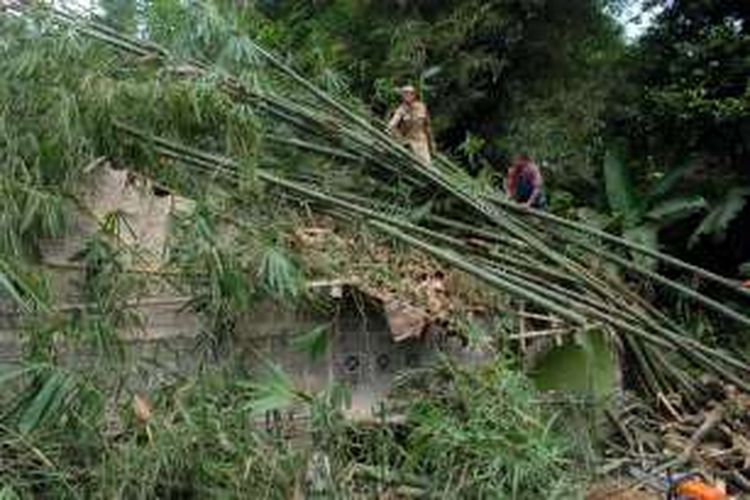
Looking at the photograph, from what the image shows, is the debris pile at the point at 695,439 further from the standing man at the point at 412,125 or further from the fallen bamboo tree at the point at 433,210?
the standing man at the point at 412,125

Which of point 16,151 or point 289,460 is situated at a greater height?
point 16,151

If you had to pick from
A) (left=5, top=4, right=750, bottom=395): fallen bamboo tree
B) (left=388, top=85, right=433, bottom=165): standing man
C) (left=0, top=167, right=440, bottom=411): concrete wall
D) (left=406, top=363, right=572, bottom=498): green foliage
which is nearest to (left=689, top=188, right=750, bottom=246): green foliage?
(left=5, top=4, right=750, bottom=395): fallen bamboo tree

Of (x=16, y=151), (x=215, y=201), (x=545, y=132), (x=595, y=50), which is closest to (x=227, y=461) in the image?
(x=215, y=201)

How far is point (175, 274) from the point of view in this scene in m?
5.38

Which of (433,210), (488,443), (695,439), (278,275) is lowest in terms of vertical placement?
(488,443)

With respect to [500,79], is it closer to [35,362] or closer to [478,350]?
[478,350]

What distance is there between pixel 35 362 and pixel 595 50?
900 cm

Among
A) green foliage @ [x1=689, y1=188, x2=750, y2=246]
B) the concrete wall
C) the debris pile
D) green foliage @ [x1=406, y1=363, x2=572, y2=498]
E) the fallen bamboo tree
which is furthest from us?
green foliage @ [x1=689, y1=188, x2=750, y2=246]

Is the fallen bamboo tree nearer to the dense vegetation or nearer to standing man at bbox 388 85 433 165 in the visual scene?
the dense vegetation

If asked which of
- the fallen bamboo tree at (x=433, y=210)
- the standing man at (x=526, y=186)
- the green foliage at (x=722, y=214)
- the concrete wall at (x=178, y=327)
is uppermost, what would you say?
the green foliage at (x=722, y=214)

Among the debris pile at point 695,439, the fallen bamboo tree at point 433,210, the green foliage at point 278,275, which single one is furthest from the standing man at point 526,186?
the green foliage at point 278,275

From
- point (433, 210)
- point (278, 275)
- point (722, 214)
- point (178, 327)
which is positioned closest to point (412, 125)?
point (433, 210)

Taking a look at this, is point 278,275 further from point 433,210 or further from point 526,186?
point 526,186

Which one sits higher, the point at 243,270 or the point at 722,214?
the point at 722,214
